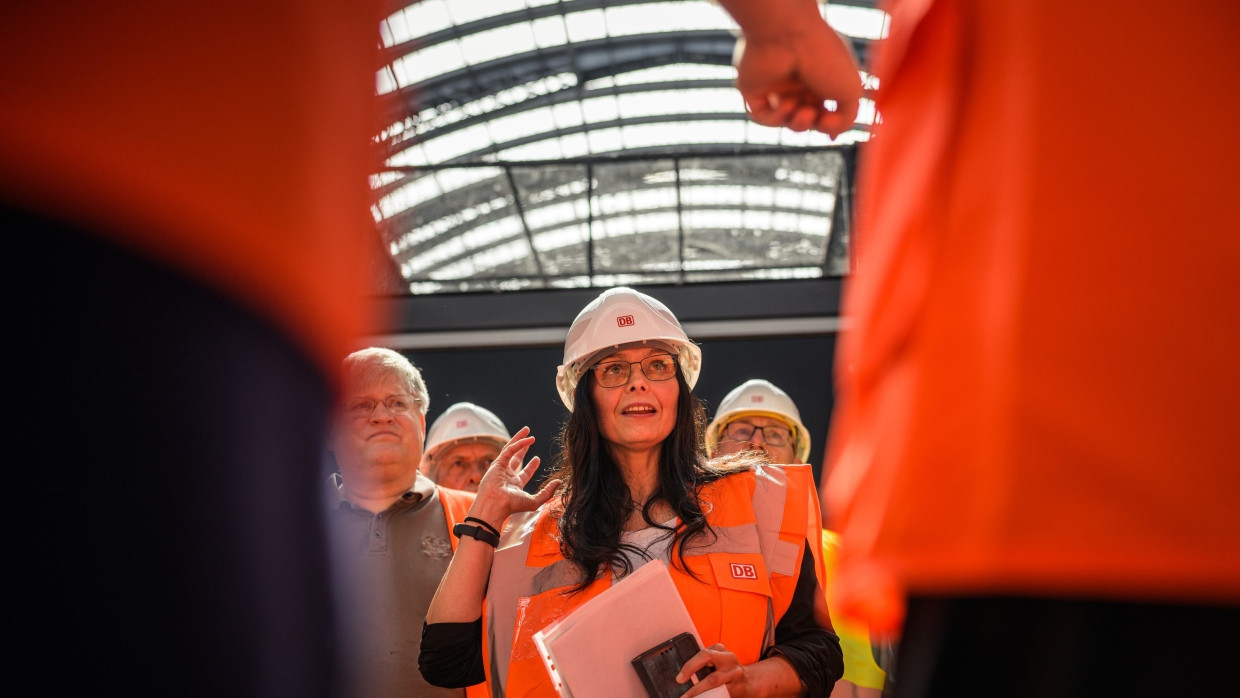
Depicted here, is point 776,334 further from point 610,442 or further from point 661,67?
point 661,67

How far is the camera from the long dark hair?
118 inches

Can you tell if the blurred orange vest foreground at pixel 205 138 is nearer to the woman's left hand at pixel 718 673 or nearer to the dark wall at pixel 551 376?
the woman's left hand at pixel 718 673

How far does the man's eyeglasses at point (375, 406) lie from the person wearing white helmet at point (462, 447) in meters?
1.94

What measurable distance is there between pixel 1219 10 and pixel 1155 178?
0.18 metres

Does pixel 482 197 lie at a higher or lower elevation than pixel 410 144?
lower

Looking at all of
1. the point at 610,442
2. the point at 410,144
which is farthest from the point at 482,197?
the point at 410,144

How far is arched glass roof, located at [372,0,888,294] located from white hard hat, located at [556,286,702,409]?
10788 millimetres

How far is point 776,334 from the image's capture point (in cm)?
1025

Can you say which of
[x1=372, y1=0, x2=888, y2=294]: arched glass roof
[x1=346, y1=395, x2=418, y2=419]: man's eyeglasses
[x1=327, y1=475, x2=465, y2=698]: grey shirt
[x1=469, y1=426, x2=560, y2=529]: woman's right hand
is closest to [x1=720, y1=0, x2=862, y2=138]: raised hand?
[x1=469, y1=426, x2=560, y2=529]: woman's right hand

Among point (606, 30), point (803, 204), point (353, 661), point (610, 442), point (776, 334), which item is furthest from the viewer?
point (803, 204)

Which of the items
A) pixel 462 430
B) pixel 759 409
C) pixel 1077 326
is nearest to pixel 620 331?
pixel 1077 326

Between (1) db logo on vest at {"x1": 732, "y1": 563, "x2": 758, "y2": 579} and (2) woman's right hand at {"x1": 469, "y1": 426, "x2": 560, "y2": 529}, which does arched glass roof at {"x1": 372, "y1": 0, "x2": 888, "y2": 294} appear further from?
(1) db logo on vest at {"x1": 732, "y1": 563, "x2": 758, "y2": 579}

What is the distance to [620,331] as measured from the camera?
3383 mm

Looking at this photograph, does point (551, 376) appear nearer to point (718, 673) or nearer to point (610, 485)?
point (610, 485)
